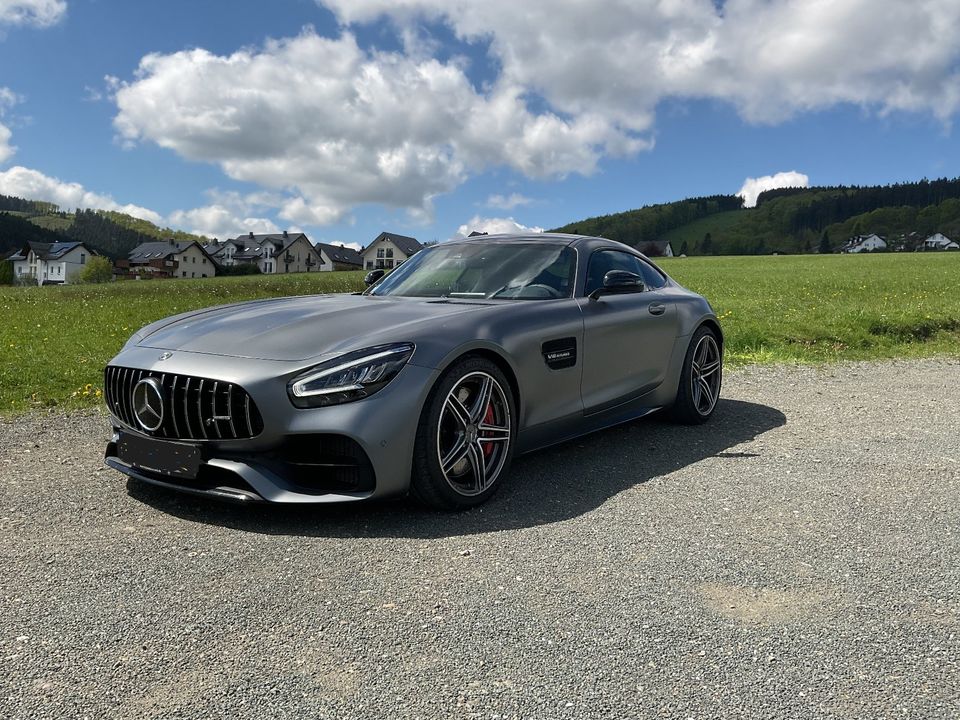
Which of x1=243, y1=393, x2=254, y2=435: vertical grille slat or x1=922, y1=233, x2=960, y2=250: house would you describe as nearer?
x1=243, y1=393, x2=254, y2=435: vertical grille slat

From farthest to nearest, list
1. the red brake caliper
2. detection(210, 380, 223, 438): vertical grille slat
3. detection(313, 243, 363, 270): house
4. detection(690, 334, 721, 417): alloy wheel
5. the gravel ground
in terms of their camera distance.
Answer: detection(313, 243, 363, 270): house → detection(690, 334, 721, 417): alloy wheel → the red brake caliper → detection(210, 380, 223, 438): vertical grille slat → the gravel ground

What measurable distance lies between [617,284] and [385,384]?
1.88 meters

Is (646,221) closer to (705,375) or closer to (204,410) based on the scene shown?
(705,375)

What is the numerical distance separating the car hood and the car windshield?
30cm

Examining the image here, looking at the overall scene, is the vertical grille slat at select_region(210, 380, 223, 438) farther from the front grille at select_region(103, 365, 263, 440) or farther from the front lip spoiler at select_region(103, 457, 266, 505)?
the front lip spoiler at select_region(103, 457, 266, 505)

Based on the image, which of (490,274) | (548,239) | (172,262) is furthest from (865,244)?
(490,274)

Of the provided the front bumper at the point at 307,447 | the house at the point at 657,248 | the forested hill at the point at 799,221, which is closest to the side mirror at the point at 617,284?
the front bumper at the point at 307,447

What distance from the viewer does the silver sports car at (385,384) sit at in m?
3.54

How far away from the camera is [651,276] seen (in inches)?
241

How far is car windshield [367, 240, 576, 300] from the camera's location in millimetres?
4871

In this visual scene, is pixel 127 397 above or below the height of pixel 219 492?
above

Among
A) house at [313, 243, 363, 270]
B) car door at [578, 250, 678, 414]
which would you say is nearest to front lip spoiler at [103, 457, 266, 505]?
car door at [578, 250, 678, 414]

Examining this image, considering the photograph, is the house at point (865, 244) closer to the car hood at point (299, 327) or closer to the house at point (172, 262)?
the house at point (172, 262)

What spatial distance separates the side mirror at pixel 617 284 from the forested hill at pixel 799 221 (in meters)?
143
